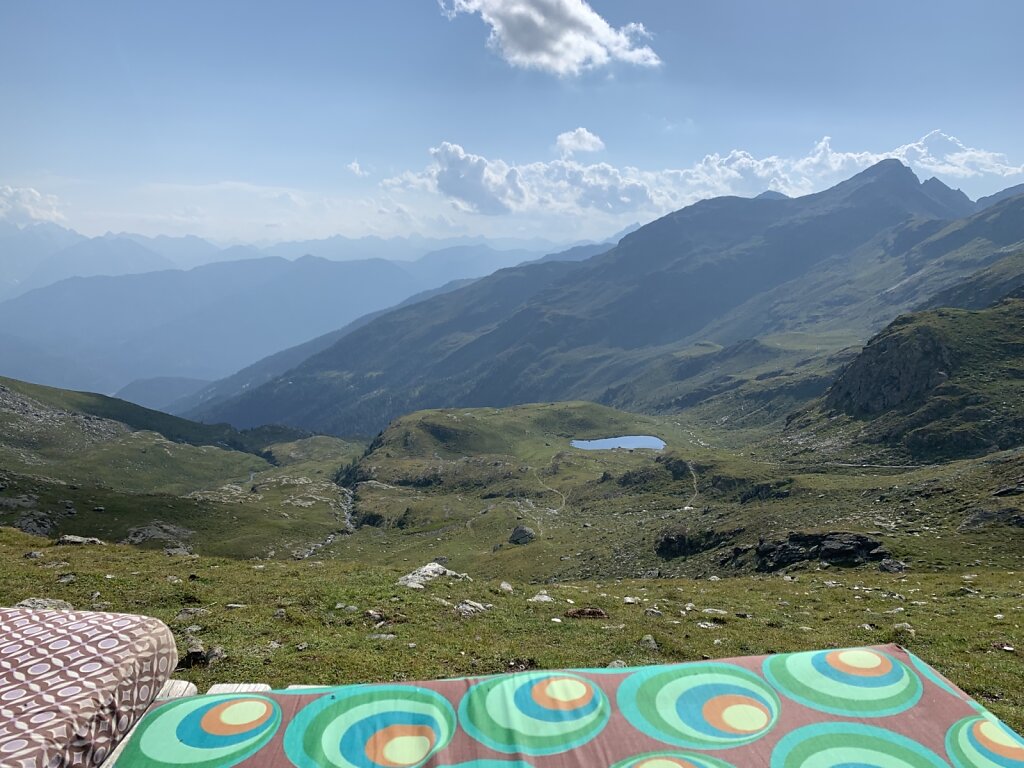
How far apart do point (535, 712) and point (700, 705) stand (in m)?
2.94

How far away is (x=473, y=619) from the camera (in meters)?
20.4

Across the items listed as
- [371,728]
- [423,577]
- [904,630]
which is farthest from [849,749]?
[423,577]

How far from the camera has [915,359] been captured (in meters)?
127

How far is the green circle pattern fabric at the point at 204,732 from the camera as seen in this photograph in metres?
7.93

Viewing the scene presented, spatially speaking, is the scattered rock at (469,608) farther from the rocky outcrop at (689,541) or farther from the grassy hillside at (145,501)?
the grassy hillside at (145,501)

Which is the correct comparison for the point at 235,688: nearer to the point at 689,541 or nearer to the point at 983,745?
the point at 983,745

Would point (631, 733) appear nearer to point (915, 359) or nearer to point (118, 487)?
point (915, 359)

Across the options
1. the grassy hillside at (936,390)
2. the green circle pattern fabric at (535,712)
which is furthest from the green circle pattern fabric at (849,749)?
the grassy hillside at (936,390)

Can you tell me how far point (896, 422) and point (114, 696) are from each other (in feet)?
440

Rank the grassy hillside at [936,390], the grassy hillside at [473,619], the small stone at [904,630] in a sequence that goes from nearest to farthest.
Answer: the grassy hillside at [473,619] < the small stone at [904,630] < the grassy hillside at [936,390]

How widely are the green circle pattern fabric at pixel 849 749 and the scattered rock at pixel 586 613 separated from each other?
1322 centimetres

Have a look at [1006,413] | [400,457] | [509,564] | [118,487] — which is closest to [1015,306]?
[1006,413]

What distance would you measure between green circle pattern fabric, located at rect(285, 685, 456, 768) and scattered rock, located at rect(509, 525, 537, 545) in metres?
79.7

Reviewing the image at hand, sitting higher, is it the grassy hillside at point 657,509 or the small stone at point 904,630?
the small stone at point 904,630
